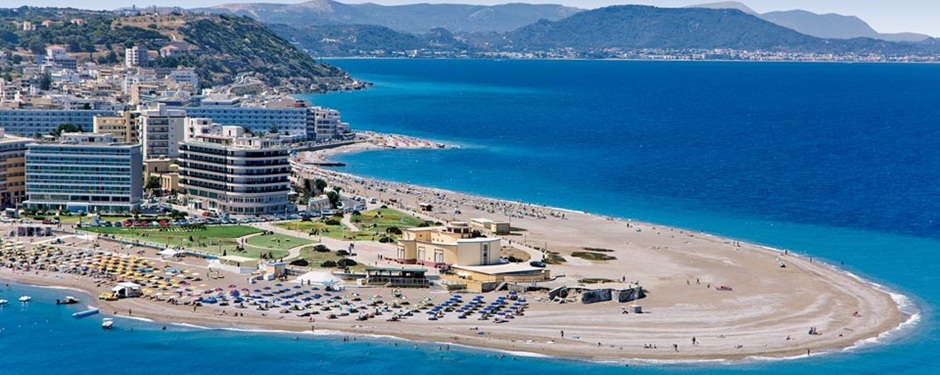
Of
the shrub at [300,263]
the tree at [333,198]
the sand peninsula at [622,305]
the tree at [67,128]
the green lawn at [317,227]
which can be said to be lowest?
the sand peninsula at [622,305]

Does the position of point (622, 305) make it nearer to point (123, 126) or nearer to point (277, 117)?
point (123, 126)

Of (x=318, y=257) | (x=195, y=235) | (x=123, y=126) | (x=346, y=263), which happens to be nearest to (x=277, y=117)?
(x=123, y=126)

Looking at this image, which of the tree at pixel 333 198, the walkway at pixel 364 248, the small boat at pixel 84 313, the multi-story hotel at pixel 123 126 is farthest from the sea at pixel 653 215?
the multi-story hotel at pixel 123 126

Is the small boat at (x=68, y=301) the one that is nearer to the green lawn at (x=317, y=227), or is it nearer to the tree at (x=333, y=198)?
the green lawn at (x=317, y=227)

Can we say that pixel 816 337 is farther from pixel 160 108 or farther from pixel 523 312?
pixel 160 108

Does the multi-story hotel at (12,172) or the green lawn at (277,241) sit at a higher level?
the multi-story hotel at (12,172)

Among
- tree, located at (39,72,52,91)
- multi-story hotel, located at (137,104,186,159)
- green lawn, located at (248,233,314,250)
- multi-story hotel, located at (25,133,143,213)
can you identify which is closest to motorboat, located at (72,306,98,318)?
green lawn, located at (248,233,314,250)

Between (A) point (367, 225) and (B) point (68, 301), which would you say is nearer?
(B) point (68, 301)

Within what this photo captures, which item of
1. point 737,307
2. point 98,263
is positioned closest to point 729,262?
point 737,307
